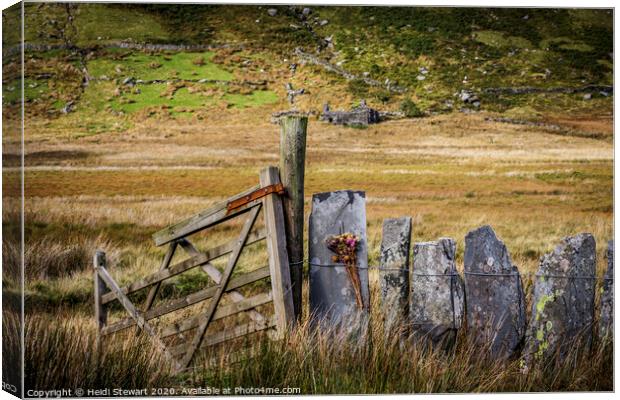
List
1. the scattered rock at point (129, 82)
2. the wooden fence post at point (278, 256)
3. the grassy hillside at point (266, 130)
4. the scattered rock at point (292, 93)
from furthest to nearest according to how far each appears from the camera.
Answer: the scattered rock at point (292, 93) < the scattered rock at point (129, 82) < the grassy hillside at point (266, 130) < the wooden fence post at point (278, 256)

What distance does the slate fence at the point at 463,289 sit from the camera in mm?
6586

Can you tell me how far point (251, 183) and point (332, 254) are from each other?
3.60 m

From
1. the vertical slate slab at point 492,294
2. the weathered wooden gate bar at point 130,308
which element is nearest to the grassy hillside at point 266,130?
the weathered wooden gate bar at point 130,308

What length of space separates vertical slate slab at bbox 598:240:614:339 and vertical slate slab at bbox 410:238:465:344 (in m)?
1.17

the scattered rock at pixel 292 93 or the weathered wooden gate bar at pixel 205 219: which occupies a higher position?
the scattered rock at pixel 292 93

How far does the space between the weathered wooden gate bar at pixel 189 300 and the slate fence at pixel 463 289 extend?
17.4 inches

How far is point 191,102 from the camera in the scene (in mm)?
9266

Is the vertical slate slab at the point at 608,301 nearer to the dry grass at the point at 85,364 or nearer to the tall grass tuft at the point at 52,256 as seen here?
the dry grass at the point at 85,364

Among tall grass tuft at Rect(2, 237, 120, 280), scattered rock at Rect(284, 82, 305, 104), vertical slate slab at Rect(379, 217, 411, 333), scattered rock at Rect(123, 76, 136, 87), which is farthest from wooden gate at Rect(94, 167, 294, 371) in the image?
scattered rock at Rect(284, 82, 305, 104)

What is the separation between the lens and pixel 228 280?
6848 mm

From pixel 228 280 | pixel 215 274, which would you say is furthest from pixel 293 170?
pixel 215 274

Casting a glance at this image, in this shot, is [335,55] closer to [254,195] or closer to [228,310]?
[254,195]

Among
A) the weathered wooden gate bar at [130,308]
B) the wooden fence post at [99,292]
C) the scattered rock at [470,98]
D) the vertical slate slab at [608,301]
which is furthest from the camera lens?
the scattered rock at [470,98]

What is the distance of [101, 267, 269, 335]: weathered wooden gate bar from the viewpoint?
261 inches
